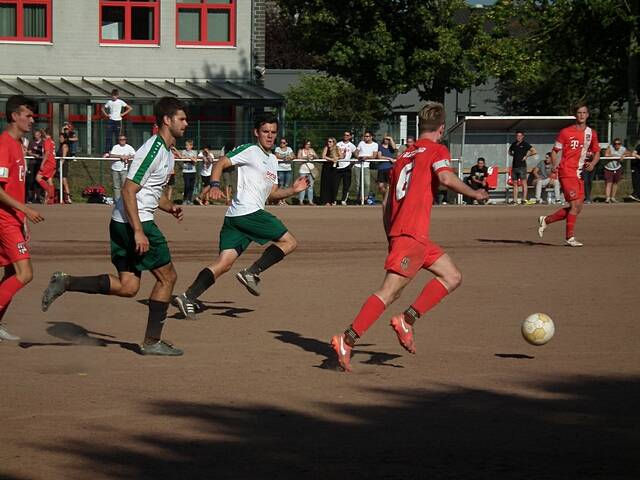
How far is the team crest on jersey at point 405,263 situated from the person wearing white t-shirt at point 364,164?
2238 centimetres

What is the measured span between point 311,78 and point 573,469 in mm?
50948

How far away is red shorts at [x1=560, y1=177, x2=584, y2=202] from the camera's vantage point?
17.7m

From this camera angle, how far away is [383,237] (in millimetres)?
20531

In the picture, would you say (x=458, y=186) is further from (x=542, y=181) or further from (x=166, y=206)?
(x=542, y=181)

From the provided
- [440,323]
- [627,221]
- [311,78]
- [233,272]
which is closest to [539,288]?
[440,323]

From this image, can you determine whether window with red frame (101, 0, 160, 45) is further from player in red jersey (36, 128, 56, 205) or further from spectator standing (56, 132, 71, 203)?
player in red jersey (36, 128, 56, 205)

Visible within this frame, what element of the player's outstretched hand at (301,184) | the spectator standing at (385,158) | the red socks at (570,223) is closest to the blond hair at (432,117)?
the player's outstretched hand at (301,184)

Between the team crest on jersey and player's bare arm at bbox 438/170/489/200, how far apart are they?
57cm

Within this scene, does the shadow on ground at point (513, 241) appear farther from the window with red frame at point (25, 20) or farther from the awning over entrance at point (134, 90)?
the window with red frame at point (25, 20)

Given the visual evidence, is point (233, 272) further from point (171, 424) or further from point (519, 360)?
point (171, 424)

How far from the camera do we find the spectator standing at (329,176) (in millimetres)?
30969

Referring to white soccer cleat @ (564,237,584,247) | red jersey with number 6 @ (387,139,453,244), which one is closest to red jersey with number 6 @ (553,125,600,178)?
white soccer cleat @ (564,237,584,247)

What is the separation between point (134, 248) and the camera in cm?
930

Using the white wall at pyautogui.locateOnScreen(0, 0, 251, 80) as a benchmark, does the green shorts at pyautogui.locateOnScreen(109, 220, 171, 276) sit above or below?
below
